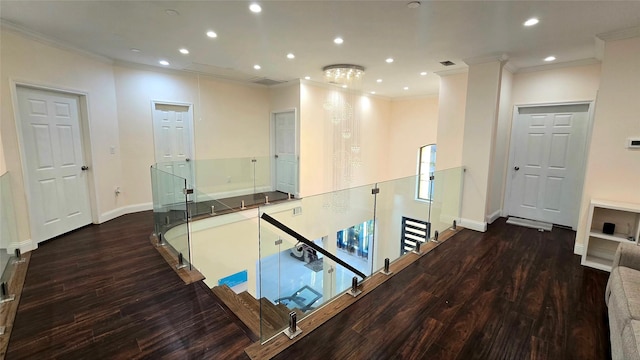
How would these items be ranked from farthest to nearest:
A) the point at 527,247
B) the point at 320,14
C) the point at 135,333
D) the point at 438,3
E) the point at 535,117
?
the point at 535,117 → the point at 527,247 → the point at 320,14 → the point at 438,3 → the point at 135,333

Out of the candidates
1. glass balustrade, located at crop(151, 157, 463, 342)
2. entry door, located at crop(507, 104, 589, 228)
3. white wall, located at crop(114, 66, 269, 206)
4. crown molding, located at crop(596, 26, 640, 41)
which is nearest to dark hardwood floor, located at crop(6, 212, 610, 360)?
glass balustrade, located at crop(151, 157, 463, 342)

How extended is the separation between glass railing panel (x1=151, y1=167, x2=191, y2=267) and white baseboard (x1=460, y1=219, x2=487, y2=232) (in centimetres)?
416

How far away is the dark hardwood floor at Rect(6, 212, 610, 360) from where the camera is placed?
1.96 m

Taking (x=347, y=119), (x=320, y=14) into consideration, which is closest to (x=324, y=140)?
(x=347, y=119)

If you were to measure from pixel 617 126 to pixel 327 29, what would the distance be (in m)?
3.57

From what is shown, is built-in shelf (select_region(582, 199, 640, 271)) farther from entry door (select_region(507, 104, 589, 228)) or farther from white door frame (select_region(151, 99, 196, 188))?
white door frame (select_region(151, 99, 196, 188))

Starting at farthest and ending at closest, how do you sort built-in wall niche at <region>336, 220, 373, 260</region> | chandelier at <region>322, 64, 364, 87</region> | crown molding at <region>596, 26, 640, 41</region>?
chandelier at <region>322, 64, 364, 87</region> → built-in wall niche at <region>336, 220, 373, 260</region> → crown molding at <region>596, 26, 640, 41</region>

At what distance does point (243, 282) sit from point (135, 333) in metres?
2.79

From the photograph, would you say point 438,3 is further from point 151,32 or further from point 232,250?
point 232,250

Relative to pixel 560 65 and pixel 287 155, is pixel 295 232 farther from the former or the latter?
pixel 560 65

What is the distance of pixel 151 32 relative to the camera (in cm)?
341

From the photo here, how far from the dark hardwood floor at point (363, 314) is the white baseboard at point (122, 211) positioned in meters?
1.13

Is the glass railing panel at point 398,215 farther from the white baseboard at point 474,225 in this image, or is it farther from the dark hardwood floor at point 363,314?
the dark hardwood floor at point 363,314

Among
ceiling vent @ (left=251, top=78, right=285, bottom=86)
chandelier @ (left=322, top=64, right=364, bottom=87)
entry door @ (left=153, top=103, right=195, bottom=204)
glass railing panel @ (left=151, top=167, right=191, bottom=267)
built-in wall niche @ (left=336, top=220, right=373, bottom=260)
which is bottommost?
built-in wall niche @ (left=336, top=220, right=373, bottom=260)
